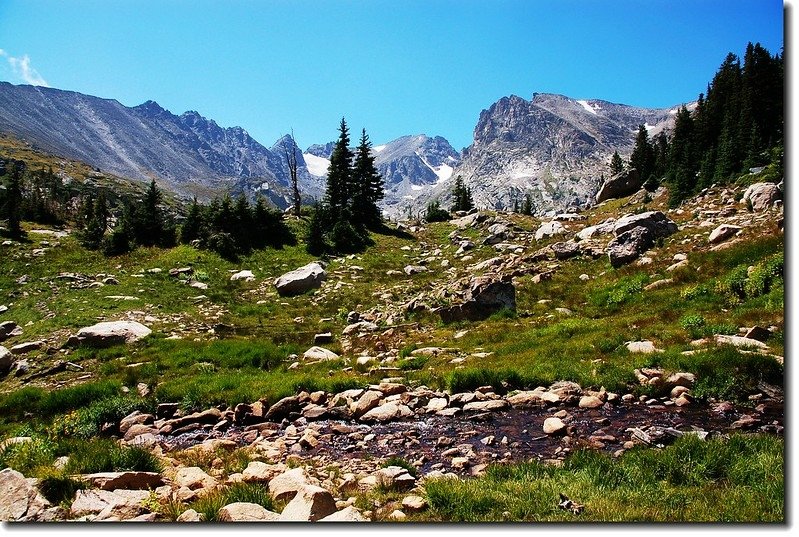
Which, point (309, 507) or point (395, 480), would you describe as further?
point (395, 480)

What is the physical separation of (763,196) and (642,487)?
103 feet

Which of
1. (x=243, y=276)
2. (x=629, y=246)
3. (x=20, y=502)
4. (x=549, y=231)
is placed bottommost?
(x=20, y=502)

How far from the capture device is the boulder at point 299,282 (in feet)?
99.9

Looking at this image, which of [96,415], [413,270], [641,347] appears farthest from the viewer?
[413,270]

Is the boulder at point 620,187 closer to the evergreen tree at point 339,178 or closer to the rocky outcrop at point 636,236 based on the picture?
the evergreen tree at point 339,178

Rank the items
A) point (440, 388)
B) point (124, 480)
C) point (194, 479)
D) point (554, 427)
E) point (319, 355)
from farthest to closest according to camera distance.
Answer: point (319, 355)
point (440, 388)
point (554, 427)
point (194, 479)
point (124, 480)

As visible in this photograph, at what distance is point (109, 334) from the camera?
19.5 meters

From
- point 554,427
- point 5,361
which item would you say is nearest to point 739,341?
point 554,427

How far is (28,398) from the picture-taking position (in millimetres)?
13492

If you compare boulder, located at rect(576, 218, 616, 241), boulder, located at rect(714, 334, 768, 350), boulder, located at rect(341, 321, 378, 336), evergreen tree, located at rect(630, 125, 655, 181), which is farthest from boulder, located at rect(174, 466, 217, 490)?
evergreen tree, located at rect(630, 125, 655, 181)

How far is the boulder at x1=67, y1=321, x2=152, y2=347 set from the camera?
19.0m

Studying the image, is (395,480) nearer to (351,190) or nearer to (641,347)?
(641,347)

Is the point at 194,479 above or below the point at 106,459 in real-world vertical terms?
below

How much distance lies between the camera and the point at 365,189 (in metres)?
57.9
